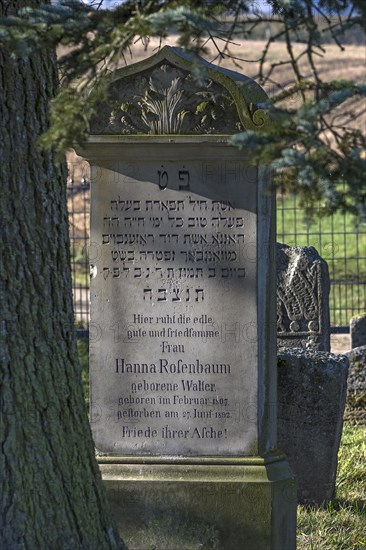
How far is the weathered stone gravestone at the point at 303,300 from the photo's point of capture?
7.85m

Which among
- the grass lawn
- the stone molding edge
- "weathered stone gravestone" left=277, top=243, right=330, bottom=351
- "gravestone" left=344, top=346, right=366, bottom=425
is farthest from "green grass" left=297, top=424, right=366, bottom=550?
"weathered stone gravestone" left=277, top=243, right=330, bottom=351

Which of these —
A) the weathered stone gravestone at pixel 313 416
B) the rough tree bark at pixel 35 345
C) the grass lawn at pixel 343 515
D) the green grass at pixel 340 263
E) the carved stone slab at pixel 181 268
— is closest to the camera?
the rough tree bark at pixel 35 345

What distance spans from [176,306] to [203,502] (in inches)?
38.7

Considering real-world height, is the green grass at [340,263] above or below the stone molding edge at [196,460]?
above

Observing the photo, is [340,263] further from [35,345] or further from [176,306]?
[35,345]

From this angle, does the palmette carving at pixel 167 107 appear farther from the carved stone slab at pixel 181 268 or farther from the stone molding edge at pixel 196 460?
the stone molding edge at pixel 196 460

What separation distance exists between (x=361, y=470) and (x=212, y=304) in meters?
2.25

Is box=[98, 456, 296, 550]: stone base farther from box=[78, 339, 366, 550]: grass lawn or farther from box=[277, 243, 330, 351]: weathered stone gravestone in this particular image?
box=[277, 243, 330, 351]: weathered stone gravestone

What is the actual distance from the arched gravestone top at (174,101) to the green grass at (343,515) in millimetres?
2229

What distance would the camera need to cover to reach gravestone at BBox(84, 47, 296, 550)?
16.2 ft

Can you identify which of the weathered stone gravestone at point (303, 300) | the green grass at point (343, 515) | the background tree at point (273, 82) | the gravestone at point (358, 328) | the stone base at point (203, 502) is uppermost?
the background tree at point (273, 82)

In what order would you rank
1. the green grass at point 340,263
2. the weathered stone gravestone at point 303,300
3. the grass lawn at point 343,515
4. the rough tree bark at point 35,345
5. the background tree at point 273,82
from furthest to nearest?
1. the green grass at point 340,263
2. the weathered stone gravestone at point 303,300
3. the grass lawn at point 343,515
4. the rough tree bark at point 35,345
5. the background tree at point 273,82

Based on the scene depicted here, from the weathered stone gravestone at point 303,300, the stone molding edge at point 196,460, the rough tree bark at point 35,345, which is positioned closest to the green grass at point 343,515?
the stone molding edge at point 196,460

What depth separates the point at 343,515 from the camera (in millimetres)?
5750
